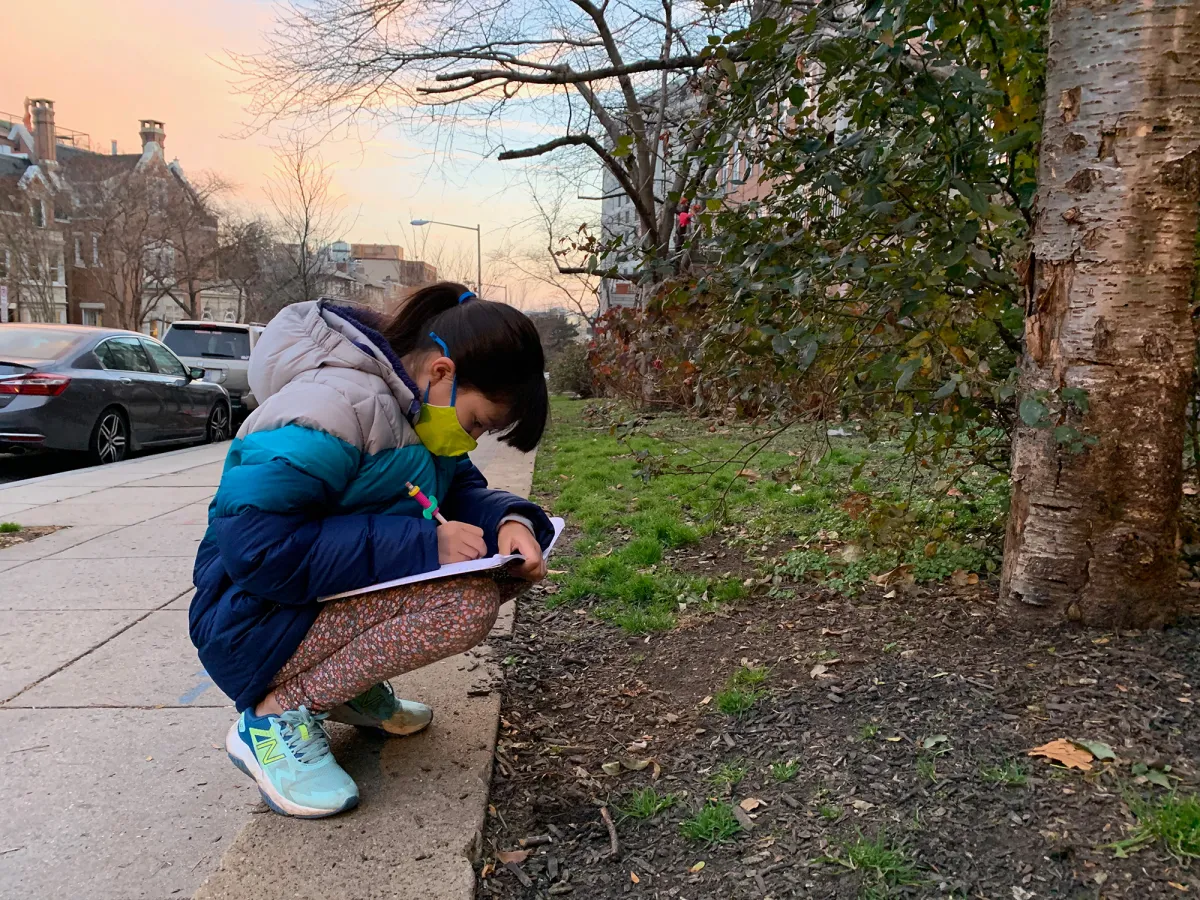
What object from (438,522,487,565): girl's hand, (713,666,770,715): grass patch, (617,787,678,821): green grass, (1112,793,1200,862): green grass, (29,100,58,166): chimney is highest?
(29,100,58,166): chimney

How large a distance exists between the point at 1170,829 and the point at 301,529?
1860 mm

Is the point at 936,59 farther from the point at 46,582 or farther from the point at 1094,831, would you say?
the point at 46,582

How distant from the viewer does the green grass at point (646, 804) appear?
6.62ft

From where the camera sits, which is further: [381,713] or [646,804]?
[381,713]

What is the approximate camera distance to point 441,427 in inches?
85.2

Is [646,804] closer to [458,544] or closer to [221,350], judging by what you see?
[458,544]

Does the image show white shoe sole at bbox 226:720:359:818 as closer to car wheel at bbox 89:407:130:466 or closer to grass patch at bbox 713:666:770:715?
grass patch at bbox 713:666:770:715

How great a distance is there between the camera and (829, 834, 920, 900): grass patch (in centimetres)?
158

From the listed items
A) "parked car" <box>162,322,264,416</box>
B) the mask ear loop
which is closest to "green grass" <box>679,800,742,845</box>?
the mask ear loop

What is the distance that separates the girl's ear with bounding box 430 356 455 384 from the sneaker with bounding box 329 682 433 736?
2.93ft

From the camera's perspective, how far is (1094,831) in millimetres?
1603

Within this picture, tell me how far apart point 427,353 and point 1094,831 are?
1820mm

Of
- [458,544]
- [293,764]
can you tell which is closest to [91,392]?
[293,764]

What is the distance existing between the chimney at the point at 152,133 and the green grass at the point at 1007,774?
196 feet
